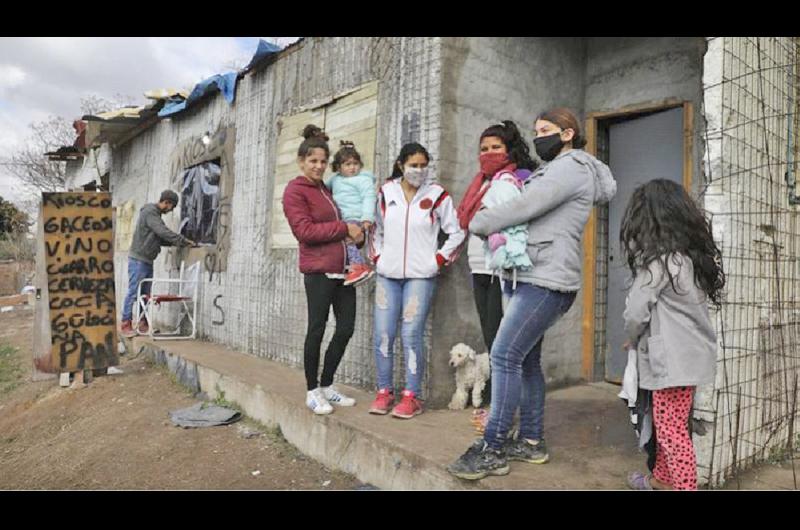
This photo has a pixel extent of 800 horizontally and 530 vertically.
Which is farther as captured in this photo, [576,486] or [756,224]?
[756,224]

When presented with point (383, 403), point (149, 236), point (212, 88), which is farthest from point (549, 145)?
point (149, 236)

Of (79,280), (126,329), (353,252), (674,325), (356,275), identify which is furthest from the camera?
(126,329)

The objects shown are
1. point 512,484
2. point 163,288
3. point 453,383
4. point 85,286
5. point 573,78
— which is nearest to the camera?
point 512,484

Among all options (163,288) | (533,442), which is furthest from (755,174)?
(163,288)

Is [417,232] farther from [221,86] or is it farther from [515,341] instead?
[221,86]

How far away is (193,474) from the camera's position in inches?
151

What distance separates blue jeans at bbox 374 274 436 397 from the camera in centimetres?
367

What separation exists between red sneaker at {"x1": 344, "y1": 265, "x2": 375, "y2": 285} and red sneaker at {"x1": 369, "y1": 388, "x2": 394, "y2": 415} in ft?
2.59

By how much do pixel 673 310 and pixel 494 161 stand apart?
4.32ft

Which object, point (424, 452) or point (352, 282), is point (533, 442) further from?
point (352, 282)

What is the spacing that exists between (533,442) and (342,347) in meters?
1.54

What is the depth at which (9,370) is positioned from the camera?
26.6 ft

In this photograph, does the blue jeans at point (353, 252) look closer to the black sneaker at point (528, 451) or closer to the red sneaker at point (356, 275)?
the red sneaker at point (356, 275)

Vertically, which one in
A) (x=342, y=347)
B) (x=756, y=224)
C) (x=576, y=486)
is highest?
(x=756, y=224)
